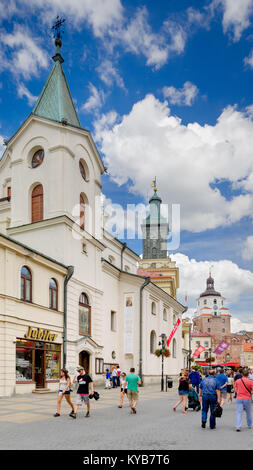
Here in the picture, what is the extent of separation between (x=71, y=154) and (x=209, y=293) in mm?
131817

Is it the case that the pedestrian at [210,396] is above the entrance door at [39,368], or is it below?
above

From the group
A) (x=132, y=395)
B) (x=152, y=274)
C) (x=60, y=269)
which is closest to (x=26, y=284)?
→ (x=60, y=269)

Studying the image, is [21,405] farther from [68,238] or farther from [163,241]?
[163,241]

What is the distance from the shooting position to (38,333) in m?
23.8

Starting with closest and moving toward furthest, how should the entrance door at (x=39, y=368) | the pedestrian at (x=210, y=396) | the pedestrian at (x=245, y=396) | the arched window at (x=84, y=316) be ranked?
the pedestrian at (x=210, y=396), the pedestrian at (x=245, y=396), the entrance door at (x=39, y=368), the arched window at (x=84, y=316)

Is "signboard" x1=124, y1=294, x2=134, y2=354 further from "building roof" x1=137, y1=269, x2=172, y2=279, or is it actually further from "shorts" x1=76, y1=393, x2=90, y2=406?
"building roof" x1=137, y1=269, x2=172, y2=279

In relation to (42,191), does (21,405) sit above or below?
below

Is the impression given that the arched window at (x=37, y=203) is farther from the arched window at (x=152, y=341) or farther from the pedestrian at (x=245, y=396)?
the pedestrian at (x=245, y=396)

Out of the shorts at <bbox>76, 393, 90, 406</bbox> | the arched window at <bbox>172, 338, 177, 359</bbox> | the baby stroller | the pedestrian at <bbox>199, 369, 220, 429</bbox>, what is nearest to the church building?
the shorts at <bbox>76, 393, 90, 406</bbox>

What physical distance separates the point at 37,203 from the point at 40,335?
387 inches

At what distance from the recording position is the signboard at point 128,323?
35969 millimetres

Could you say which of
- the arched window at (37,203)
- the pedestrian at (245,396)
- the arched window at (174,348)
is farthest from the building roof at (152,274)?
the pedestrian at (245,396)

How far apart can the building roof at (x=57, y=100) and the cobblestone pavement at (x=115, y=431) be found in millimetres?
20717
